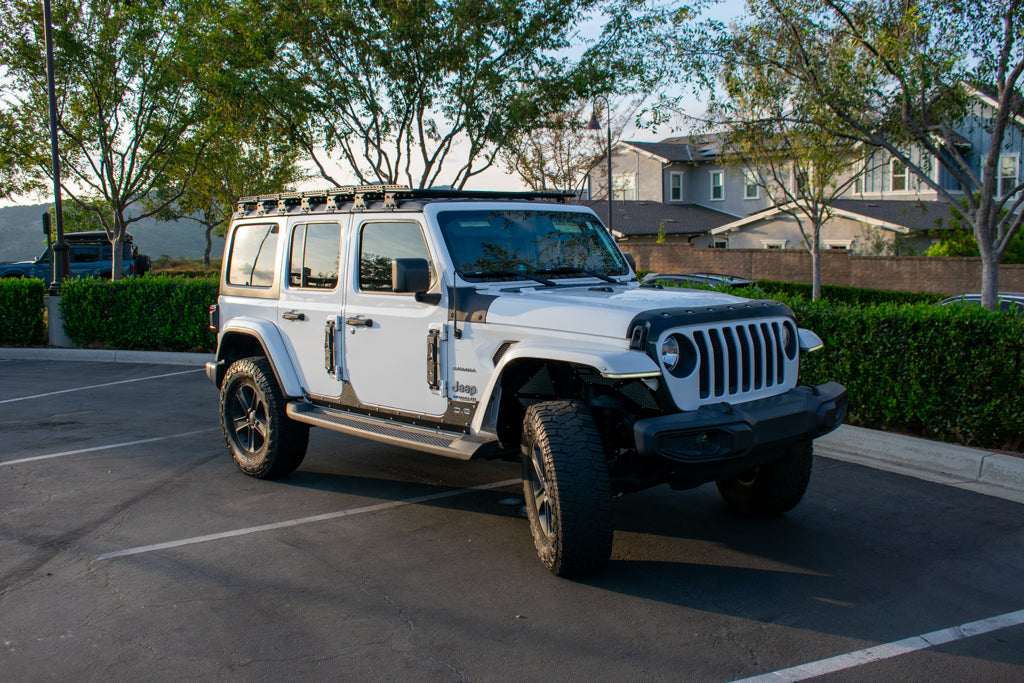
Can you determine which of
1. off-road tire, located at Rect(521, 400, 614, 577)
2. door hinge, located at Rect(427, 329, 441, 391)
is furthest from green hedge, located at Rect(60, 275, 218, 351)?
off-road tire, located at Rect(521, 400, 614, 577)

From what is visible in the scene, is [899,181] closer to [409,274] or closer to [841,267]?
[841,267]

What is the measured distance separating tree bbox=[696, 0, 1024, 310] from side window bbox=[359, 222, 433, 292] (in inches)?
268

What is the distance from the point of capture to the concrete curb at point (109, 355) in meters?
14.1

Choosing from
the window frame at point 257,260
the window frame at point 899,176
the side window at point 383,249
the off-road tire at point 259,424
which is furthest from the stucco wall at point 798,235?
the side window at point 383,249

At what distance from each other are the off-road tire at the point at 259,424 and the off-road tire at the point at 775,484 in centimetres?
328

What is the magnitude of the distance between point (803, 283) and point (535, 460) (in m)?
26.4

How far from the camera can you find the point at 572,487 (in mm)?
4473

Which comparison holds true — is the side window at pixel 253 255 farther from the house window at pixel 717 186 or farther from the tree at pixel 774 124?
the house window at pixel 717 186

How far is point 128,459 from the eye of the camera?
7.61 meters

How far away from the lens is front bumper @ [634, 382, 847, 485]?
435 centimetres

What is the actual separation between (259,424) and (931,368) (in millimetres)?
5558

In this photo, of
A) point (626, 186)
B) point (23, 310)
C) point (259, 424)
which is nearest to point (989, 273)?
point (259, 424)

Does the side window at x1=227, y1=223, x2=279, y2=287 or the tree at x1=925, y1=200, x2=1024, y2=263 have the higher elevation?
the tree at x1=925, y1=200, x2=1024, y2=263

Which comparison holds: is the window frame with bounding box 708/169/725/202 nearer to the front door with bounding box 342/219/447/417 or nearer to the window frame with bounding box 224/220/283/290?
the window frame with bounding box 224/220/283/290
